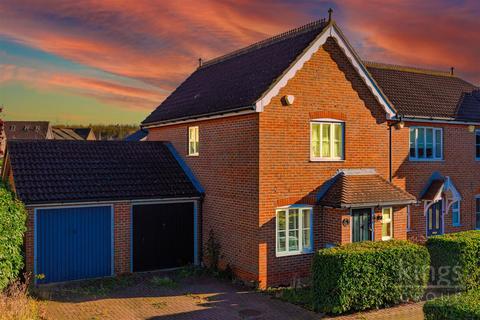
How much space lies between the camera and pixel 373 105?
16891 mm

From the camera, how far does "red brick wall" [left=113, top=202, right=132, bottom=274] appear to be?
15.8 metres

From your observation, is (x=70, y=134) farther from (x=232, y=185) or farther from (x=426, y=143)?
(x=426, y=143)

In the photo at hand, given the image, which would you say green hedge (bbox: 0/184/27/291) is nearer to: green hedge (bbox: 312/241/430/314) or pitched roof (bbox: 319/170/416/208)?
green hedge (bbox: 312/241/430/314)

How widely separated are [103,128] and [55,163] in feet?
418

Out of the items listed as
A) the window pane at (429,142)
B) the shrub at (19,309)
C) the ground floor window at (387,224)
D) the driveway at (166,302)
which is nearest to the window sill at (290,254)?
the driveway at (166,302)

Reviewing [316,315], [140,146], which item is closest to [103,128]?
[140,146]

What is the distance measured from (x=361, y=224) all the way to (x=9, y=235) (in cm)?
1097

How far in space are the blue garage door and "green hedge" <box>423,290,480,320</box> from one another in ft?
34.7

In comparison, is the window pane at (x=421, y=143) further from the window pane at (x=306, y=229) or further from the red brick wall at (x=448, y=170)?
the window pane at (x=306, y=229)

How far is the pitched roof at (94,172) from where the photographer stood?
15.2m

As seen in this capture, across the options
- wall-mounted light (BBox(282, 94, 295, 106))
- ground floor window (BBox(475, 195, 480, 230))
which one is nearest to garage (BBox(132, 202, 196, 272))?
wall-mounted light (BBox(282, 94, 295, 106))

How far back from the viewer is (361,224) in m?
15.3

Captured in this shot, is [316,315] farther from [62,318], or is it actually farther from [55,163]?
[55,163]

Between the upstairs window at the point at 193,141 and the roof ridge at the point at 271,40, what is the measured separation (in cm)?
459
